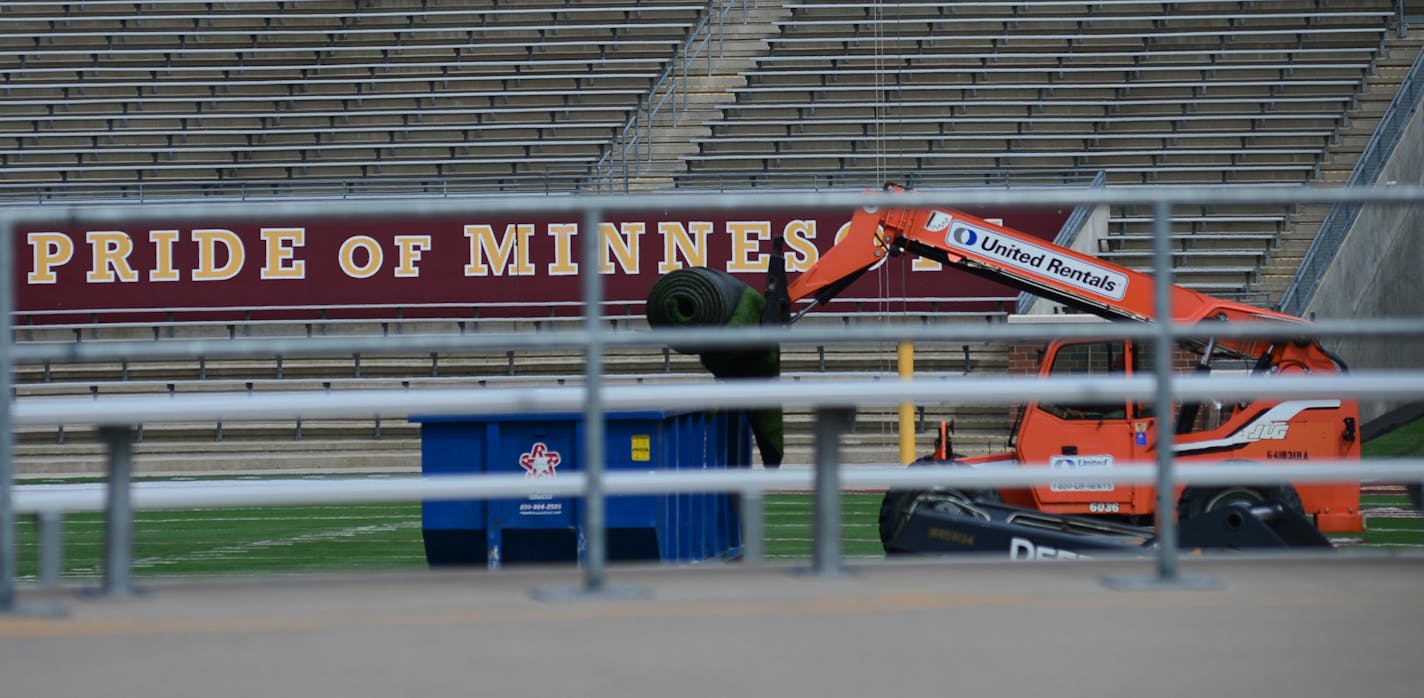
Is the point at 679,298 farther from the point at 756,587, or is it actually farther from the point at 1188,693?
the point at 1188,693

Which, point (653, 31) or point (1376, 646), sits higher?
point (653, 31)

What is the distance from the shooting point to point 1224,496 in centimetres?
1103

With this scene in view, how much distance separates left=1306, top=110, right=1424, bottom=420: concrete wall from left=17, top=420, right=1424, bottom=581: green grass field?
5.12 metres

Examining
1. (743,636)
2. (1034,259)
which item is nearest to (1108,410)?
(1034,259)

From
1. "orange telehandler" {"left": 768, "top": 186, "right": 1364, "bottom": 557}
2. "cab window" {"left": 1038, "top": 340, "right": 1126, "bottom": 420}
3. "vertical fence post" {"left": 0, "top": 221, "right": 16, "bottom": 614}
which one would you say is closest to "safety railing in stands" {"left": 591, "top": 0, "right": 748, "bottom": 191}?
"orange telehandler" {"left": 768, "top": 186, "right": 1364, "bottom": 557}

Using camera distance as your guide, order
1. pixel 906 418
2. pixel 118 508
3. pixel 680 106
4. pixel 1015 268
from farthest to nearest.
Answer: pixel 680 106 < pixel 906 418 < pixel 1015 268 < pixel 118 508

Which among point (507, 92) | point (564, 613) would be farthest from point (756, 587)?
point (507, 92)

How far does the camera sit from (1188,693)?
A: 3.67m

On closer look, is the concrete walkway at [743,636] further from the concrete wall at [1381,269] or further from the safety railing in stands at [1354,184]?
the concrete wall at [1381,269]

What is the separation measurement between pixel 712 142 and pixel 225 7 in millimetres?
8879

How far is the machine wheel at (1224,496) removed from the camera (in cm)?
1075

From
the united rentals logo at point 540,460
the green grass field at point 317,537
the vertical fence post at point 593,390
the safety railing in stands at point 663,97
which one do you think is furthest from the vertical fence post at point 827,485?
the safety railing in stands at point 663,97

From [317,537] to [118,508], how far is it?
30.6 ft

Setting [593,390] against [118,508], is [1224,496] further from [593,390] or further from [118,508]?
[118,508]
